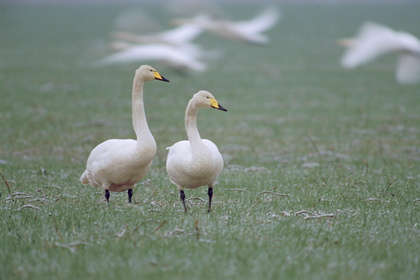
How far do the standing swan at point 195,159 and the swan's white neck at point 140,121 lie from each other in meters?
0.33

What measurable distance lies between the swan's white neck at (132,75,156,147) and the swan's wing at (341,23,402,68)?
6.70 metres

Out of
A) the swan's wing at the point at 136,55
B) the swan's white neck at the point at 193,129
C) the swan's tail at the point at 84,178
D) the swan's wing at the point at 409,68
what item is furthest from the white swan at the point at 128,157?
the swan's wing at the point at 409,68

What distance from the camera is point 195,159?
558 centimetres

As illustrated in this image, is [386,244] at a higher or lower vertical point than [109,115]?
higher

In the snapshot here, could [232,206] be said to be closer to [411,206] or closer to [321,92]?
[411,206]

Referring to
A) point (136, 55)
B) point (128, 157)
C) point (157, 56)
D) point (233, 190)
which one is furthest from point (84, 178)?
point (157, 56)

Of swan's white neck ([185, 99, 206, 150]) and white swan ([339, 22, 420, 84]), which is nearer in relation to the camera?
swan's white neck ([185, 99, 206, 150])

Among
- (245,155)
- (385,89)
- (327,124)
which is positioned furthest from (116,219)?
(385,89)

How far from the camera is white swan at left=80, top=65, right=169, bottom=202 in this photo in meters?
5.81

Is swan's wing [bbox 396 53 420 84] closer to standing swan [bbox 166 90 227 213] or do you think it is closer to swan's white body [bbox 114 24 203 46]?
swan's white body [bbox 114 24 203 46]

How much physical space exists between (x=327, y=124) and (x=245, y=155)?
13.3 ft

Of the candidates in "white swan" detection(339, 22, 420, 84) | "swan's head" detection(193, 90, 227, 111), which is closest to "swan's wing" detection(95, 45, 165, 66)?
"white swan" detection(339, 22, 420, 84)

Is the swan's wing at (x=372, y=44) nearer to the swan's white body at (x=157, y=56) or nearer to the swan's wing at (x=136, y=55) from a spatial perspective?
the swan's white body at (x=157, y=56)

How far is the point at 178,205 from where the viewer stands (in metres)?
6.12
